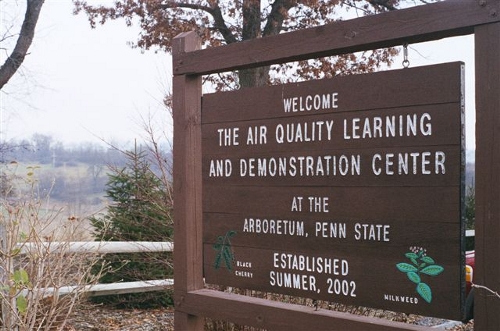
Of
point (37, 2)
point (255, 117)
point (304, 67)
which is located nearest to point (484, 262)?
point (255, 117)

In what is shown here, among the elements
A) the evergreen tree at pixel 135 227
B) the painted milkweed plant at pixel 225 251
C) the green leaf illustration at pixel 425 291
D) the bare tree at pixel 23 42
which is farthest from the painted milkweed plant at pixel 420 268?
the bare tree at pixel 23 42

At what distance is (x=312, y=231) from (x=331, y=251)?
0.15m

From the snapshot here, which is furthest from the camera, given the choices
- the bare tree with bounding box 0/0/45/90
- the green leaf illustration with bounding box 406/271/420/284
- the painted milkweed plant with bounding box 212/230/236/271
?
the bare tree with bounding box 0/0/45/90

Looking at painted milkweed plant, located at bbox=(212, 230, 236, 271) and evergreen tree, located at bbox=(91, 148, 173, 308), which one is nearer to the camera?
painted milkweed plant, located at bbox=(212, 230, 236, 271)

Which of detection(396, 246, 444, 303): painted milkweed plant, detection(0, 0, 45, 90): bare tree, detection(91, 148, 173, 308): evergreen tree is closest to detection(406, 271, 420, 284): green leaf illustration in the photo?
detection(396, 246, 444, 303): painted milkweed plant

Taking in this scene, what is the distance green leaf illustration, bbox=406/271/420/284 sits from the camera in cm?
289

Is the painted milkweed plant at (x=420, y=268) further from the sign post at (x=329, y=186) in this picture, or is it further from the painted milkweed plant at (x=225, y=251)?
the painted milkweed plant at (x=225, y=251)

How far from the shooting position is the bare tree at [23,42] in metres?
16.4

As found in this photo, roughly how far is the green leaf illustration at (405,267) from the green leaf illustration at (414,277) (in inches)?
0.5

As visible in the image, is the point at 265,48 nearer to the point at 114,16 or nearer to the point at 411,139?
the point at 411,139

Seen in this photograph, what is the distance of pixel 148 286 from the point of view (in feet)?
24.4

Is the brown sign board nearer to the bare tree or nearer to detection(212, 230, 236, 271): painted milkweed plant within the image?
detection(212, 230, 236, 271): painted milkweed plant

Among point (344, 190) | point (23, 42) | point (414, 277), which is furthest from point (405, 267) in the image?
point (23, 42)

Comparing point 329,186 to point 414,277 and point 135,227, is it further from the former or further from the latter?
point 135,227
